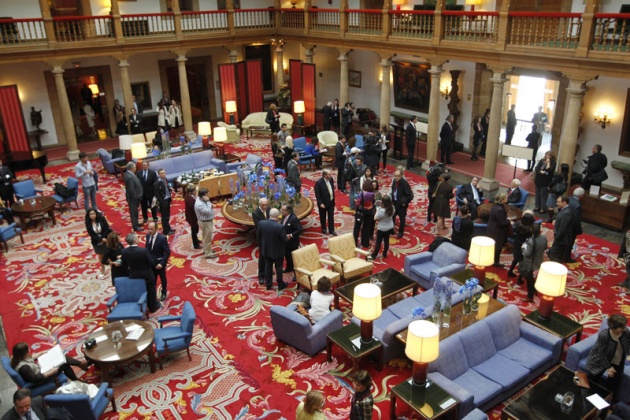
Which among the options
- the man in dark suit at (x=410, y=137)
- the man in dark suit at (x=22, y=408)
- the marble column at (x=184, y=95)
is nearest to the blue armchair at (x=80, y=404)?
the man in dark suit at (x=22, y=408)

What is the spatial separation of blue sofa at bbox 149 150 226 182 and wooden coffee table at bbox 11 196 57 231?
2.77 m

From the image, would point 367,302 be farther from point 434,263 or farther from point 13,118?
point 13,118

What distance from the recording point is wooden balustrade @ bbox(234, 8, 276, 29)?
67.8 ft

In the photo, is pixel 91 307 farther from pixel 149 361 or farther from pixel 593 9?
pixel 593 9

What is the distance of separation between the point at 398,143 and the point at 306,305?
33.7ft

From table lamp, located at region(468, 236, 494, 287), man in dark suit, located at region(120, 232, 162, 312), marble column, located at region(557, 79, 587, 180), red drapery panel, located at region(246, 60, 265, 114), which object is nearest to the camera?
table lamp, located at region(468, 236, 494, 287)

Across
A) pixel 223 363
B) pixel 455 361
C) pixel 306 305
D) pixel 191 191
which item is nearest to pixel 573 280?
pixel 455 361

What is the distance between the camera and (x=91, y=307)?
9359mm

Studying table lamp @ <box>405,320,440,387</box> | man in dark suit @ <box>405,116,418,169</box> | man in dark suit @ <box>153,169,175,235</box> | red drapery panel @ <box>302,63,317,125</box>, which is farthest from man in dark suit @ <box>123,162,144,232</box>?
red drapery panel @ <box>302,63,317,125</box>

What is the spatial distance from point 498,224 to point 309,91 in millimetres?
11950

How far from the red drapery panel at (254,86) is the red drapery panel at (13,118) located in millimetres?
8290

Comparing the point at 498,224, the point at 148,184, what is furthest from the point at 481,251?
the point at 148,184

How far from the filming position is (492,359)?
711cm

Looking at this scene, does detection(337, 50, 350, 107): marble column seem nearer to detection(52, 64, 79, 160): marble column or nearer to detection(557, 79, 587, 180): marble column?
detection(557, 79, 587, 180): marble column
